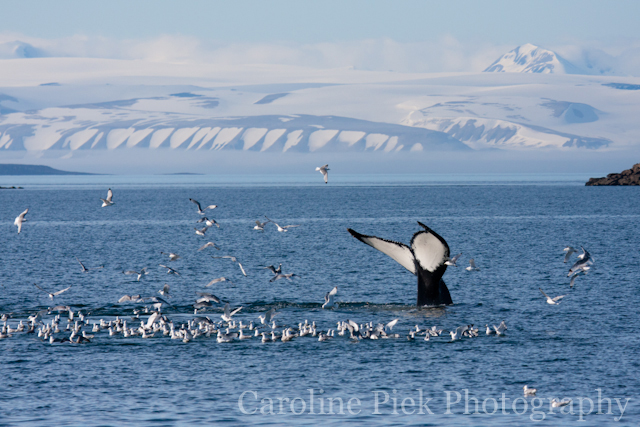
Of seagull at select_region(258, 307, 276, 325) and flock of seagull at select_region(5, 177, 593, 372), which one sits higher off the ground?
seagull at select_region(258, 307, 276, 325)

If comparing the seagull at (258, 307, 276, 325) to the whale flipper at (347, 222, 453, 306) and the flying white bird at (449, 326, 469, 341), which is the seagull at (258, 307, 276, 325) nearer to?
the whale flipper at (347, 222, 453, 306)

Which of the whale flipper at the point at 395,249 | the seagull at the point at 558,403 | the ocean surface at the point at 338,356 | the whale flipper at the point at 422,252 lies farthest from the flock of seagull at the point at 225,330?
the seagull at the point at 558,403

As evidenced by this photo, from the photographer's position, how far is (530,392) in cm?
2291

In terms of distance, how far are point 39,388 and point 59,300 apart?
19.0 m

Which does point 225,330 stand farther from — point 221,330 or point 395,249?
point 395,249

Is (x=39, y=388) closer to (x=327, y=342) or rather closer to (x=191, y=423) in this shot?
(x=191, y=423)

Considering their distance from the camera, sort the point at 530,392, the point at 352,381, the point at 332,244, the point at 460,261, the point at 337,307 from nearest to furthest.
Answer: the point at 530,392 → the point at 352,381 → the point at 337,307 → the point at 460,261 → the point at 332,244

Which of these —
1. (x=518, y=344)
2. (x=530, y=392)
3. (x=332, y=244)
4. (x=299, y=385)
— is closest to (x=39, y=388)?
(x=299, y=385)

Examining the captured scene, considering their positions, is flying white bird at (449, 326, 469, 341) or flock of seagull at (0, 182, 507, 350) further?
flock of seagull at (0, 182, 507, 350)

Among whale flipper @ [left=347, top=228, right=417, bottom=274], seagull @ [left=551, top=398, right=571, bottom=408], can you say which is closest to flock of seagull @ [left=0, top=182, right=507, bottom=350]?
whale flipper @ [left=347, top=228, right=417, bottom=274]

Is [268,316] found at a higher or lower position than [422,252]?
lower

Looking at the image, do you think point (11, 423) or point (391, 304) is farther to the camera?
point (391, 304)

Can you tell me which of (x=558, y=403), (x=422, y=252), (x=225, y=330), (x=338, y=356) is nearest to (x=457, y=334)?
(x=422, y=252)

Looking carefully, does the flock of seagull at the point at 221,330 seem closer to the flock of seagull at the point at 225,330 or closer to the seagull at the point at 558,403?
the flock of seagull at the point at 225,330
